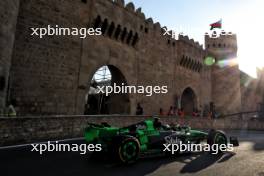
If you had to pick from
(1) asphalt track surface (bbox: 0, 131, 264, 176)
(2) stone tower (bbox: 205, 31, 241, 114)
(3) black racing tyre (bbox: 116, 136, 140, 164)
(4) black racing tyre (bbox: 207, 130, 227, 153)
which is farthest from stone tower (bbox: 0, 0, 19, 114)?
(2) stone tower (bbox: 205, 31, 241, 114)

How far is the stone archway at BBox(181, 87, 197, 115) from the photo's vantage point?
27.8 m

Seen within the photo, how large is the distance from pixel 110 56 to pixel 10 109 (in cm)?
927

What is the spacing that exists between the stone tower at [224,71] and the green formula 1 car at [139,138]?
26.7 meters

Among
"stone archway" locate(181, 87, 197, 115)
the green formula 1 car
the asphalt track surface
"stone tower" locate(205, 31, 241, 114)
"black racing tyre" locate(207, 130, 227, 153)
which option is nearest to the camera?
the asphalt track surface

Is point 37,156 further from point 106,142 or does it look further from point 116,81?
point 116,81

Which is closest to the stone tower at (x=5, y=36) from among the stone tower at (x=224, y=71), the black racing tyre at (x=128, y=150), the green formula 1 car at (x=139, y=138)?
the green formula 1 car at (x=139, y=138)

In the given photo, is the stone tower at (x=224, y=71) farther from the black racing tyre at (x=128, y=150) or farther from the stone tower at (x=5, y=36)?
the black racing tyre at (x=128, y=150)

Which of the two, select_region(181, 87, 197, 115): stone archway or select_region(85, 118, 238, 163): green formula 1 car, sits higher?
select_region(181, 87, 197, 115): stone archway

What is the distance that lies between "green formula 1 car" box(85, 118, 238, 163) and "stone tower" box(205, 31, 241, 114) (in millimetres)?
26727

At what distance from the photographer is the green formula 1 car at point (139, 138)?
5109 millimetres

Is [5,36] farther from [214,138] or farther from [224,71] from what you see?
[224,71]

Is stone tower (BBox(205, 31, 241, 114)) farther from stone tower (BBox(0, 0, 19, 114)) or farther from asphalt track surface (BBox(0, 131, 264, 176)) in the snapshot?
asphalt track surface (BBox(0, 131, 264, 176))

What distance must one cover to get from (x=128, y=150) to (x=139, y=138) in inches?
21.2

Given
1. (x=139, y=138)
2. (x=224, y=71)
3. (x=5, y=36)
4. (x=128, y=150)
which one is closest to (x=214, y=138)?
(x=139, y=138)
